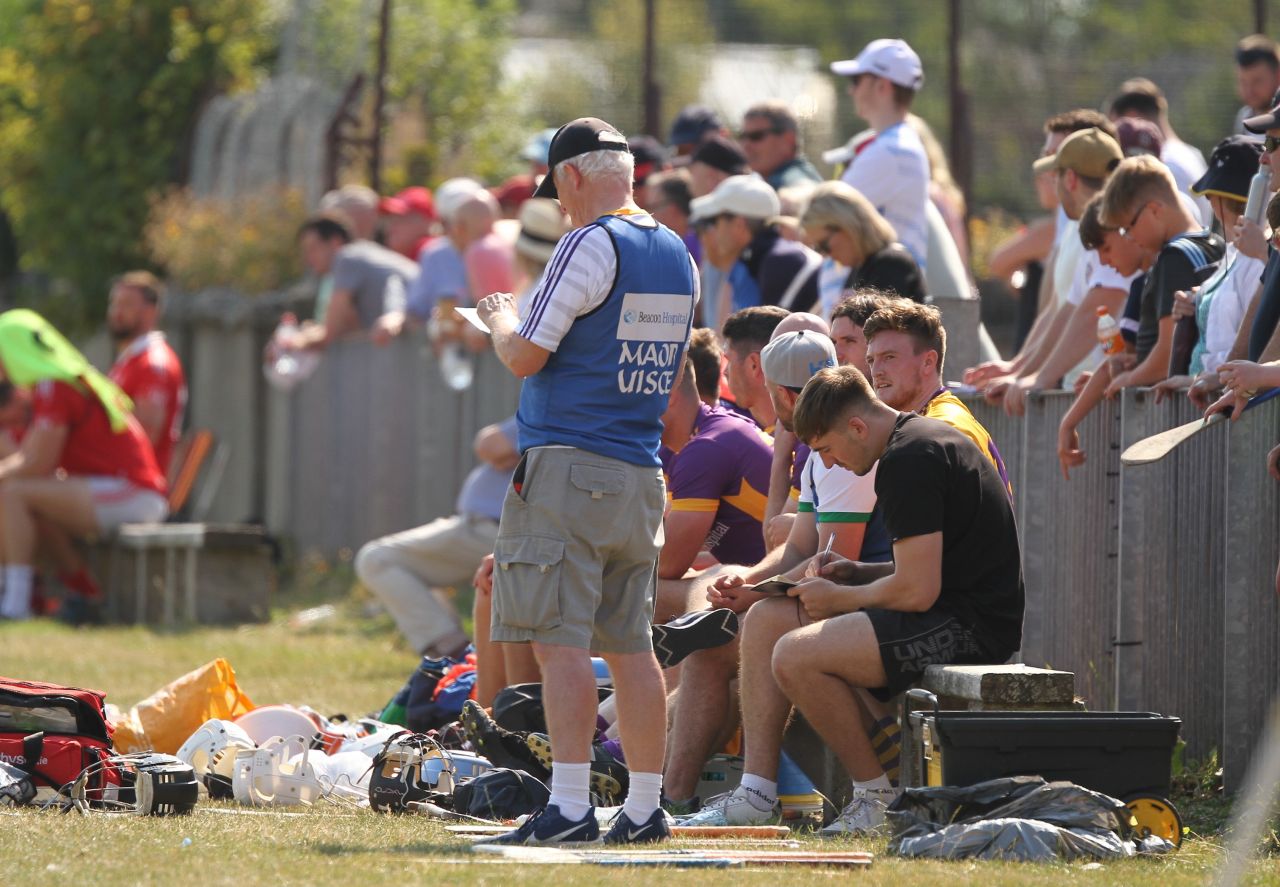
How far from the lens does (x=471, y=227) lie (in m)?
13.6

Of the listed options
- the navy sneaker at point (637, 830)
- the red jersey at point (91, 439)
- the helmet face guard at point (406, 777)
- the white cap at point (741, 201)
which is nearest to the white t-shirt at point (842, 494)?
the navy sneaker at point (637, 830)

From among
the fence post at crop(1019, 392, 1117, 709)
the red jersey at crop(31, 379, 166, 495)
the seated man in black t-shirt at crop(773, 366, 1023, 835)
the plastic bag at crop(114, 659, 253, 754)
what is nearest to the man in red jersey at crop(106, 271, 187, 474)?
the red jersey at crop(31, 379, 166, 495)

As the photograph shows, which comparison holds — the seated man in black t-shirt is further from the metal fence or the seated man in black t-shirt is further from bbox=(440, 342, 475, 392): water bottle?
bbox=(440, 342, 475, 392): water bottle

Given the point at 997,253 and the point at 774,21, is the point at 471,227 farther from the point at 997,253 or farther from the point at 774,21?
the point at 774,21

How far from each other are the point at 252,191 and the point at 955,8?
29.6 feet

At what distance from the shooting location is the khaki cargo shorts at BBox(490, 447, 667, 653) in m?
5.94

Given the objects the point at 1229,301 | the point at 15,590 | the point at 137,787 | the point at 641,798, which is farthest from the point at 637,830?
the point at 15,590

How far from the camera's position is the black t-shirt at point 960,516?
253 inches

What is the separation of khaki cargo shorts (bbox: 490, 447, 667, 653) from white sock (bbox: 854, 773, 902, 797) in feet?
3.62

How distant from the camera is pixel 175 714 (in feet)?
27.0

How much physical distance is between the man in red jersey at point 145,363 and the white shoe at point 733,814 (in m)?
9.71

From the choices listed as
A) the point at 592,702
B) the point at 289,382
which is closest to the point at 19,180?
the point at 289,382

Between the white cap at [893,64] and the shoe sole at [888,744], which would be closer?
the shoe sole at [888,744]

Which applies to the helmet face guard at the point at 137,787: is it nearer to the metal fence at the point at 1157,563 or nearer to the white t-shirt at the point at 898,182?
the metal fence at the point at 1157,563
